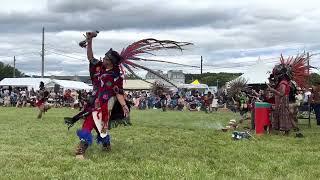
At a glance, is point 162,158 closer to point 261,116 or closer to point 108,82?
point 108,82

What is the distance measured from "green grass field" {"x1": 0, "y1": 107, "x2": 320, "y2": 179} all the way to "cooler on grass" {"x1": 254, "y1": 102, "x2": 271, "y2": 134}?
119 centimetres

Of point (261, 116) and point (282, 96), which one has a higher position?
point (282, 96)

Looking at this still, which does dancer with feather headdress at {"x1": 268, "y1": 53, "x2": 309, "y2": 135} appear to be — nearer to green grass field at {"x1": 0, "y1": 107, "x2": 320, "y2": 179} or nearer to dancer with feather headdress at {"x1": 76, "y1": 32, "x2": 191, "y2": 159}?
green grass field at {"x1": 0, "y1": 107, "x2": 320, "y2": 179}

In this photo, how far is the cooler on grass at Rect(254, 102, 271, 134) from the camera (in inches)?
514

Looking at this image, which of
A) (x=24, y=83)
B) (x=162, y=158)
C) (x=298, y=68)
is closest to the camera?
(x=162, y=158)

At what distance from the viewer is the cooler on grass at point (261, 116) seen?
514 inches

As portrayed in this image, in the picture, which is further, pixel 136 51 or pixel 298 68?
pixel 298 68

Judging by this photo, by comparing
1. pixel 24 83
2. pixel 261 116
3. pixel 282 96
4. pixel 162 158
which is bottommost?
pixel 162 158

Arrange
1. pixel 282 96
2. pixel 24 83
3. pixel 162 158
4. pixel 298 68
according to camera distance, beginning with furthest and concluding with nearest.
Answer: pixel 24 83 → pixel 298 68 → pixel 282 96 → pixel 162 158

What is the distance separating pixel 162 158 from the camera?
8.15 meters

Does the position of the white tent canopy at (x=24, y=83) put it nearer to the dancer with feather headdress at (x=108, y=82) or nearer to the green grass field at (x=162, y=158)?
the green grass field at (x=162, y=158)

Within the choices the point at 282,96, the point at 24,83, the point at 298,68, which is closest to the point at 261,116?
the point at 282,96

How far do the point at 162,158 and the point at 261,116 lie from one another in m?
5.59

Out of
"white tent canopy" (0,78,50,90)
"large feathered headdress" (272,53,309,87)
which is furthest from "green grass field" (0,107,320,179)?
"white tent canopy" (0,78,50,90)
